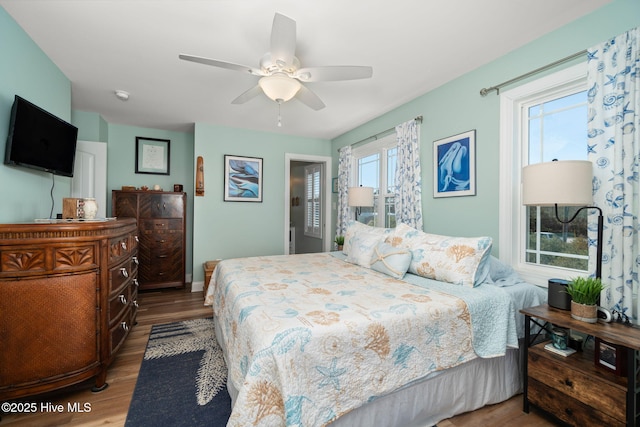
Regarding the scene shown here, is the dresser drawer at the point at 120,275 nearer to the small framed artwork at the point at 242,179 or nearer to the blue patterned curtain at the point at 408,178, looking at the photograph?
the small framed artwork at the point at 242,179

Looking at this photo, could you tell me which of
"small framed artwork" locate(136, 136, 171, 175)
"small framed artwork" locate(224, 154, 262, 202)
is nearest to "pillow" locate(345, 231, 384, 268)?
"small framed artwork" locate(224, 154, 262, 202)

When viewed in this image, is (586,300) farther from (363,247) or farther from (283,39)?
(283,39)

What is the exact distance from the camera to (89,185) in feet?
11.7

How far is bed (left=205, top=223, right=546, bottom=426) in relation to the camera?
117cm

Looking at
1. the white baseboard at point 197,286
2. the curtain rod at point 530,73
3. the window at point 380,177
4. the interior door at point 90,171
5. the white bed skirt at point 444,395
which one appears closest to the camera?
the white bed skirt at point 444,395

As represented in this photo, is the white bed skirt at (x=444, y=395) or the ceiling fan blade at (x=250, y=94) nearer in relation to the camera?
the white bed skirt at (x=444, y=395)

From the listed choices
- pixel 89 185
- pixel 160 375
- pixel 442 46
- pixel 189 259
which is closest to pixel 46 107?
pixel 89 185

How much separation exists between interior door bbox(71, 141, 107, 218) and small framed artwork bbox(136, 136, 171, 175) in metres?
0.86

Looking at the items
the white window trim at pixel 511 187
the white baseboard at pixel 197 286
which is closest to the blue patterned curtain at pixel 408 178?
the white window trim at pixel 511 187

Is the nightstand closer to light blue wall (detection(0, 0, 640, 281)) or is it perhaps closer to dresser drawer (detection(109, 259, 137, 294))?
light blue wall (detection(0, 0, 640, 281))

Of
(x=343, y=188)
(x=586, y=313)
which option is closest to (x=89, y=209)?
(x=343, y=188)

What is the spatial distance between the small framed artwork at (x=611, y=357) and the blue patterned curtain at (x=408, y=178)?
1.68 metres

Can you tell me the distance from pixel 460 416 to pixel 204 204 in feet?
12.9

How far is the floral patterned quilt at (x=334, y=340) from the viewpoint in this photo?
115cm
